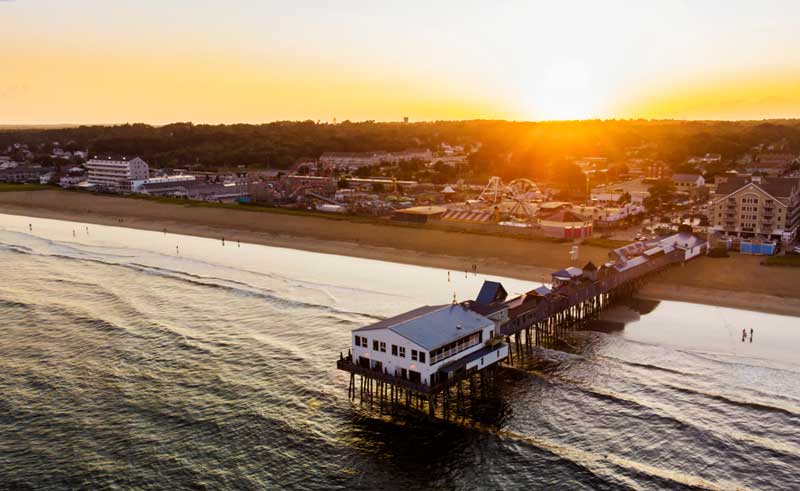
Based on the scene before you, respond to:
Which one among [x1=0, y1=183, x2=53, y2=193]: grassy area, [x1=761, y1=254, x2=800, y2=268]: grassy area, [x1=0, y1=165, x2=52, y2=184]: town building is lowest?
[x1=761, y1=254, x2=800, y2=268]: grassy area

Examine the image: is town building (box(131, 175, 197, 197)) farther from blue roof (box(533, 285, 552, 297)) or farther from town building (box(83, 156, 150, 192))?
blue roof (box(533, 285, 552, 297))

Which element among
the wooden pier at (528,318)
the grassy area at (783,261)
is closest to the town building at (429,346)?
the wooden pier at (528,318)

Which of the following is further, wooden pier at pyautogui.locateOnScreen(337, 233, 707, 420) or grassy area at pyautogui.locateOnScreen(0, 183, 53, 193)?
grassy area at pyautogui.locateOnScreen(0, 183, 53, 193)

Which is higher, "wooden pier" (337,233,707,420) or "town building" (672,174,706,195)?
"town building" (672,174,706,195)

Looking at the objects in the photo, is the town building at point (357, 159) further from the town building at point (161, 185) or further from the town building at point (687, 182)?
the town building at point (687, 182)

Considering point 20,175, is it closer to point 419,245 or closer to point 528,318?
point 419,245

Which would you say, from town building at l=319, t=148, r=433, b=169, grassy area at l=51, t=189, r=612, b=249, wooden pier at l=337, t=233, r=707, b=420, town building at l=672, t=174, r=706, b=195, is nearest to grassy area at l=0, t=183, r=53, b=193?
grassy area at l=51, t=189, r=612, b=249

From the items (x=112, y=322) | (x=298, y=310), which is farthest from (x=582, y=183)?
(x=112, y=322)
